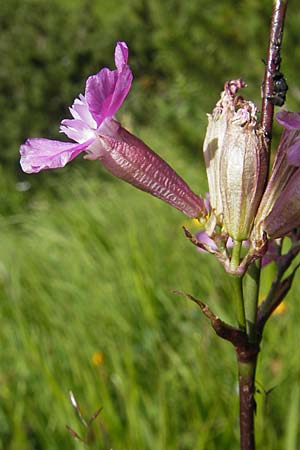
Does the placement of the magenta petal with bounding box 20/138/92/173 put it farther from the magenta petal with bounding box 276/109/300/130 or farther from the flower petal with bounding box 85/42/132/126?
the magenta petal with bounding box 276/109/300/130

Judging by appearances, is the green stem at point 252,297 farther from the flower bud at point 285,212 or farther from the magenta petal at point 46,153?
the magenta petal at point 46,153

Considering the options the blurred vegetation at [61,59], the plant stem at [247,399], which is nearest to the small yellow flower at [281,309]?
the plant stem at [247,399]

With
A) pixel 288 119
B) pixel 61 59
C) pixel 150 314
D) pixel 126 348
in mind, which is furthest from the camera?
pixel 61 59

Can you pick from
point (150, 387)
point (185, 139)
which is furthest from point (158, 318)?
point (185, 139)

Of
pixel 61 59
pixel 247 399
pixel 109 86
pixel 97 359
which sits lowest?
pixel 97 359

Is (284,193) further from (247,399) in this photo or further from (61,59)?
(61,59)

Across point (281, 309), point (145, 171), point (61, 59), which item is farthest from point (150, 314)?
point (61, 59)
